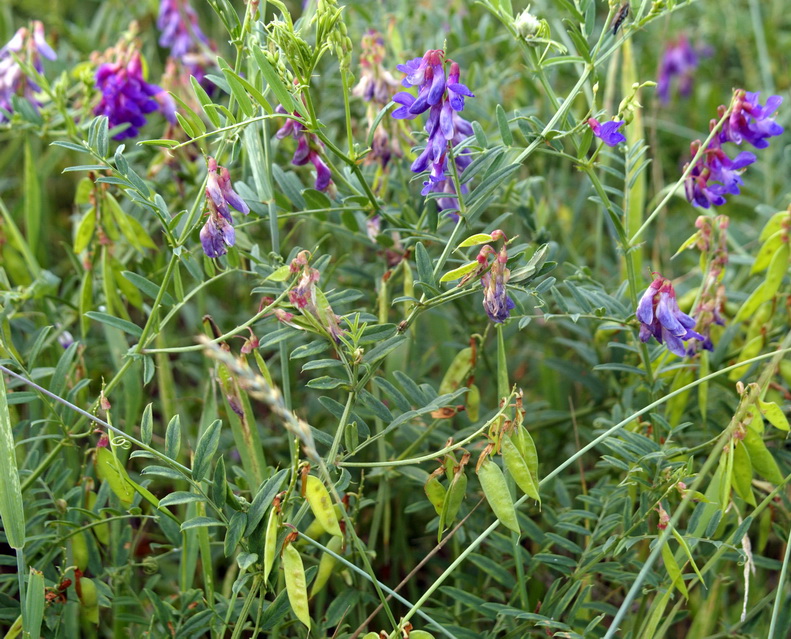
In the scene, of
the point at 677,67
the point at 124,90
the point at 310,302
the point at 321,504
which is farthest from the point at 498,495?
the point at 677,67

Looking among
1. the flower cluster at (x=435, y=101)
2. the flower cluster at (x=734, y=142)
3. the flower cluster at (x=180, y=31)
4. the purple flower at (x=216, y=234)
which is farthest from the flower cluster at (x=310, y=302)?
the flower cluster at (x=180, y=31)

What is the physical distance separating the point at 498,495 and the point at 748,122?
2.35ft

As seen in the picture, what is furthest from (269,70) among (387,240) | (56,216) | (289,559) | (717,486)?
(56,216)

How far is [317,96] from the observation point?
2059 mm

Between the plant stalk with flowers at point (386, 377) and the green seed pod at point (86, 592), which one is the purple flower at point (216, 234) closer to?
the plant stalk with flowers at point (386, 377)

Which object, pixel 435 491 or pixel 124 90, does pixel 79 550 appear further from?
pixel 124 90

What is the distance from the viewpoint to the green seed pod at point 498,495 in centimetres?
103

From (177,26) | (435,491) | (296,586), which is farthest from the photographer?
(177,26)

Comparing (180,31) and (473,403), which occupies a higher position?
(180,31)

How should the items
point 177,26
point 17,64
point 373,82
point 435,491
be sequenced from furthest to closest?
point 177,26 → point 17,64 → point 373,82 → point 435,491

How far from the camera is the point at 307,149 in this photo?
1.27 metres

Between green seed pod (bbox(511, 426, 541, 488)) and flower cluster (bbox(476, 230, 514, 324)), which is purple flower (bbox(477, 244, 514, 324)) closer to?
flower cluster (bbox(476, 230, 514, 324))

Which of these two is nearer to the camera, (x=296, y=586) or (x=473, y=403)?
(x=296, y=586)

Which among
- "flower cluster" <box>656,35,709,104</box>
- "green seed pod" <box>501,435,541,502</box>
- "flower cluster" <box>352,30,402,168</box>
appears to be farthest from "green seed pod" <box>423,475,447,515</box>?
"flower cluster" <box>656,35,709,104</box>
